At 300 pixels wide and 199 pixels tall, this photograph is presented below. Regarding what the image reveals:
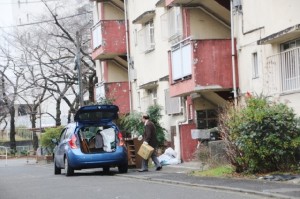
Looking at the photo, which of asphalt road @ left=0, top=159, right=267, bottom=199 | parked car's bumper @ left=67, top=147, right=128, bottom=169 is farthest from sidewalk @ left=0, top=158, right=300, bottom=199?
parked car's bumper @ left=67, top=147, right=128, bottom=169

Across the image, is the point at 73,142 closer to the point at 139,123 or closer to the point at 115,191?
the point at 139,123

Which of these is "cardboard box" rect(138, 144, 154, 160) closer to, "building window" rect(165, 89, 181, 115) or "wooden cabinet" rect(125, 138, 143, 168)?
"wooden cabinet" rect(125, 138, 143, 168)

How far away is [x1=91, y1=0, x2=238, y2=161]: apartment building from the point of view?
20.7 meters

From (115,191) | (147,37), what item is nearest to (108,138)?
(115,191)

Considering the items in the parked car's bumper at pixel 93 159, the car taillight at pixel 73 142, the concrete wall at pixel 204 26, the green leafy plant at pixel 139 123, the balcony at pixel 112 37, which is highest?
the balcony at pixel 112 37

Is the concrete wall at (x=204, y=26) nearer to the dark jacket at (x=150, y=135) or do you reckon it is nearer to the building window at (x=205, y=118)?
the building window at (x=205, y=118)

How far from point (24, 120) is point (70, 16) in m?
37.8

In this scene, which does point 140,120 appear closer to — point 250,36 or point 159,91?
point 159,91

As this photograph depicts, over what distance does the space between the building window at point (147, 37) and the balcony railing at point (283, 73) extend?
409 inches

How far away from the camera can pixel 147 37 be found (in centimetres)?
2845

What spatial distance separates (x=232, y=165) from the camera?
634 inches

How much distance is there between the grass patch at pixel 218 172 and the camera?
16159 mm

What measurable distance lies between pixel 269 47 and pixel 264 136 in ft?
13.7

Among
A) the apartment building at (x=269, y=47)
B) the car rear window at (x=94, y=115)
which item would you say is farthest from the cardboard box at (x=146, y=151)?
the apartment building at (x=269, y=47)
